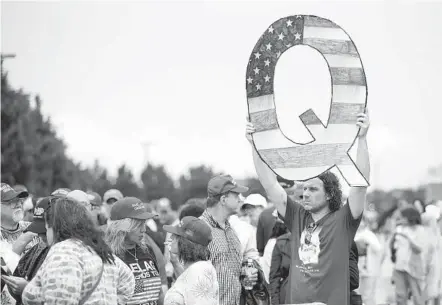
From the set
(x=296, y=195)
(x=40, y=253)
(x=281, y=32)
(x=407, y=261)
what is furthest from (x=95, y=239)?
(x=407, y=261)

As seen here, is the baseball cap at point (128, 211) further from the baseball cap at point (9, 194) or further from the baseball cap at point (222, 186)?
the baseball cap at point (9, 194)

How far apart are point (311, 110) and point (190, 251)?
1.45 meters

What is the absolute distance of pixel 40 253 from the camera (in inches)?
242

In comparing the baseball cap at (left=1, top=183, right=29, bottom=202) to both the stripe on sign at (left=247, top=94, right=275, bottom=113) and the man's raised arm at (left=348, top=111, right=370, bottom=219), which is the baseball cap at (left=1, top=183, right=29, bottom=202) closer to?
the stripe on sign at (left=247, top=94, right=275, bottom=113)

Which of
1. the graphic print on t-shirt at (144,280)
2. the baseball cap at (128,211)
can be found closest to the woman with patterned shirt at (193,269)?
the graphic print on t-shirt at (144,280)

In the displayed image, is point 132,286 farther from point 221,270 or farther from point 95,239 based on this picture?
point 221,270

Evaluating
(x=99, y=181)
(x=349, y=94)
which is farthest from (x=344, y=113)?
(x=99, y=181)

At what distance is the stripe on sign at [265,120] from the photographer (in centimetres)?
643

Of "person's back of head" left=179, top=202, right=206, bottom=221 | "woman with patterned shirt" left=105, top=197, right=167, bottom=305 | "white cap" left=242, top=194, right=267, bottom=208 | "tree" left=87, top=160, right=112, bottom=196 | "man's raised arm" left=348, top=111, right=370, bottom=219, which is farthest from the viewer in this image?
"tree" left=87, top=160, right=112, bottom=196

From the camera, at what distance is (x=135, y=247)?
705 cm

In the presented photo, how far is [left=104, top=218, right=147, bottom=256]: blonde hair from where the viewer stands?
6.93 metres

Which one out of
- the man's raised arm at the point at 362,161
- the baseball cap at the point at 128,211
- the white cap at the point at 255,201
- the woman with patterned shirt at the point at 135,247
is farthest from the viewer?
the white cap at the point at 255,201

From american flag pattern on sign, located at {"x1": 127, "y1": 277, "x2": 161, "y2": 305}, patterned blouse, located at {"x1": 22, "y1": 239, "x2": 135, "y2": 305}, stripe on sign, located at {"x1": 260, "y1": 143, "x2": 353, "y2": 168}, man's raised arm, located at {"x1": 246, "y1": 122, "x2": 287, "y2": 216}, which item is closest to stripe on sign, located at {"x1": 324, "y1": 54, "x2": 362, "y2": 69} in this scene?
stripe on sign, located at {"x1": 260, "y1": 143, "x2": 353, "y2": 168}

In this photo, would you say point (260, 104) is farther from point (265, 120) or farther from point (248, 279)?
point (248, 279)
